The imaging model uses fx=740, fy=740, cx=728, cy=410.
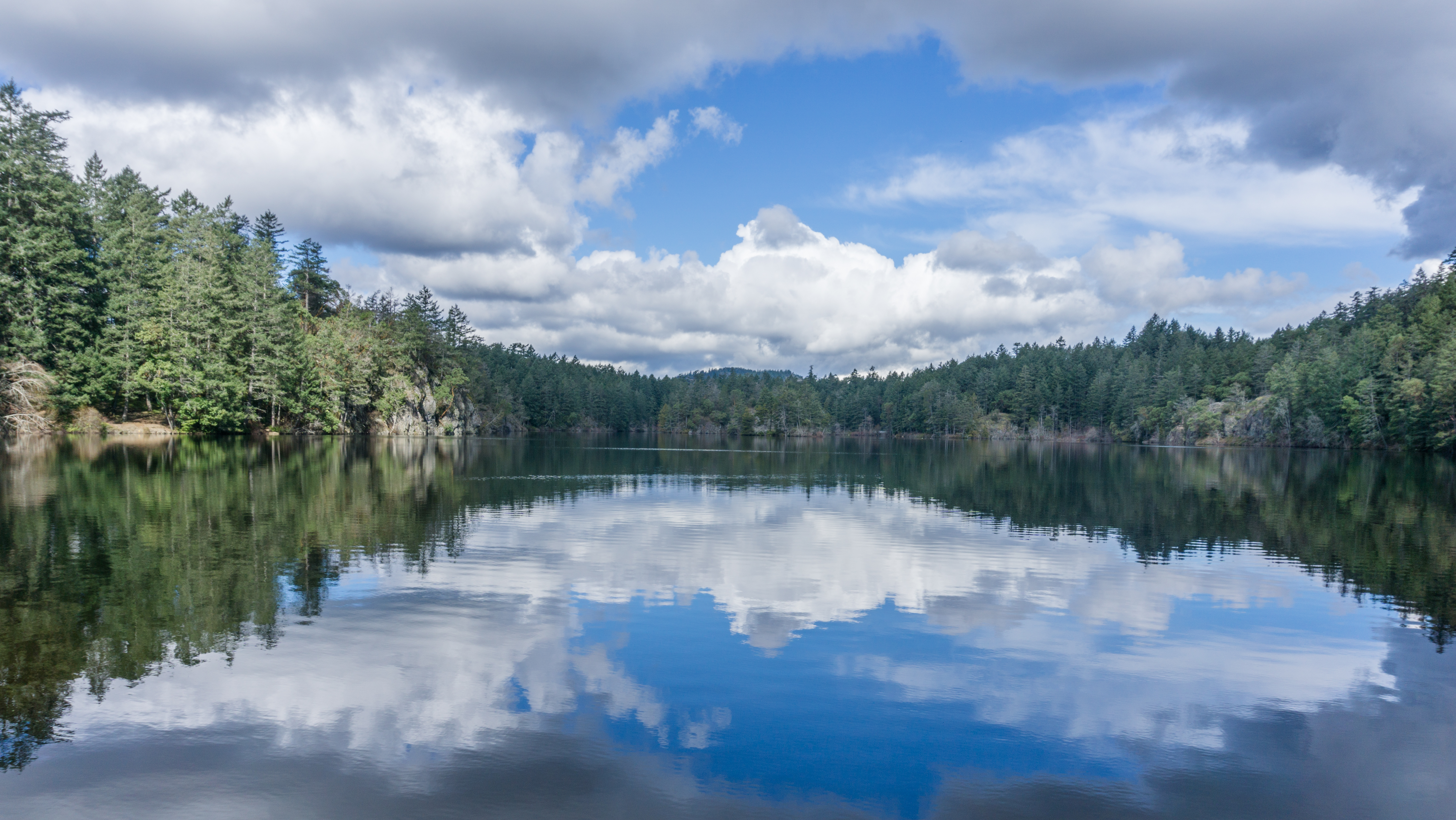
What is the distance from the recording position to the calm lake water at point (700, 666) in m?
7.99

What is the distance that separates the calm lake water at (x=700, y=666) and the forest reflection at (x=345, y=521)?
0.49 ft

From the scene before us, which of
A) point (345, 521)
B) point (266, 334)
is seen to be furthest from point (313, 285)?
point (345, 521)

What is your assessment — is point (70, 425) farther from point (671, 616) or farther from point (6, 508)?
point (671, 616)

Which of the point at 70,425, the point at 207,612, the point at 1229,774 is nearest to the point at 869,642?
the point at 1229,774

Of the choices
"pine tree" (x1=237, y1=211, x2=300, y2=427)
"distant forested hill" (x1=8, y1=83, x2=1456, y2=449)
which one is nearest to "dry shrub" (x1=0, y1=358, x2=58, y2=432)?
"distant forested hill" (x1=8, y1=83, x2=1456, y2=449)

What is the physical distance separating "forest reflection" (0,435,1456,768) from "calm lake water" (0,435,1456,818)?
0.15 meters

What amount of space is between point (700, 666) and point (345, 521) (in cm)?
1766

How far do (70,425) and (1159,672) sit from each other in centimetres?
8482

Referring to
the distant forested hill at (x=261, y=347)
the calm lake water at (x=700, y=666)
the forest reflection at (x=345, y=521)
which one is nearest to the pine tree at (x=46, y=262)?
the distant forested hill at (x=261, y=347)

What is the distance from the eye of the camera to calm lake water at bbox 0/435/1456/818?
799 centimetres

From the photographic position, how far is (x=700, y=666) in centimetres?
1177

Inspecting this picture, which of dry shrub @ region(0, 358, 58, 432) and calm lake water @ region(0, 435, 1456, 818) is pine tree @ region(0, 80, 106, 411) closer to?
dry shrub @ region(0, 358, 58, 432)

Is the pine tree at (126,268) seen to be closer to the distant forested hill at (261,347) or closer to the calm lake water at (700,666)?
the distant forested hill at (261,347)

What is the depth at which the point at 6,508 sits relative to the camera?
23.5 meters
